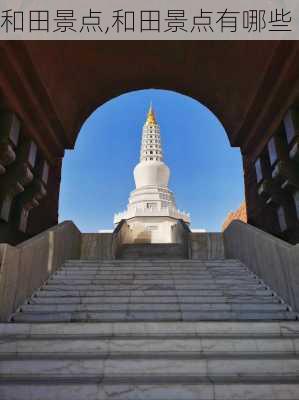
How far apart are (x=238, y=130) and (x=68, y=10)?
16.2 ft

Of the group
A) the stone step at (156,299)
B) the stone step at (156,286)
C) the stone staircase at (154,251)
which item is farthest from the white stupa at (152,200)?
the stone step at (156,299)

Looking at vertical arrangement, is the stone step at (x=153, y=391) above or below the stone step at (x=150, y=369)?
below

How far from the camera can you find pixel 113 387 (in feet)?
9.52

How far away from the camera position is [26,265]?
5.03 meters

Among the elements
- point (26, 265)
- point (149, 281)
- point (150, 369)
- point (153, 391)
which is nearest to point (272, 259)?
point (149, 281)

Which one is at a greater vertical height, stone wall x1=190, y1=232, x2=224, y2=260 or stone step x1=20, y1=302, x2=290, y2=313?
stone wall x1=190, y1=232, x2=224, y2=260

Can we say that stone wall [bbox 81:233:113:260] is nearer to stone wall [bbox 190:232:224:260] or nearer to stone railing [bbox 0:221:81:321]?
stone wall [bbox 190:232:224:260]

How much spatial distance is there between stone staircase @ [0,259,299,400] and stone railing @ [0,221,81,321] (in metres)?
0.20

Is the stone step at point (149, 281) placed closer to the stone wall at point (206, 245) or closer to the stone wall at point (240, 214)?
the stone wall at point (206, 245)

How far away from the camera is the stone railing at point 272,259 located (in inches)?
179

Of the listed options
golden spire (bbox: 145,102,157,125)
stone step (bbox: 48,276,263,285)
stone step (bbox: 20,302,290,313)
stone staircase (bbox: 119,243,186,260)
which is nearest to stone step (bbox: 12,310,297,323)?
stone step (bbox: 20,302,290,313)

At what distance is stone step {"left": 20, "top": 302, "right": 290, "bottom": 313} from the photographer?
456cm

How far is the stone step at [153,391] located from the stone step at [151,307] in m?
1.62

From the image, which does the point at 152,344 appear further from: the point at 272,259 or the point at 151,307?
the point at 272,259
